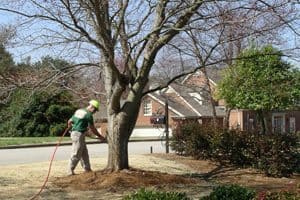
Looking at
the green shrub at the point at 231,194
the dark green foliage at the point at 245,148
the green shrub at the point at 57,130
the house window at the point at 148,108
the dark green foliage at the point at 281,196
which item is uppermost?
the house window at the point at 148,108

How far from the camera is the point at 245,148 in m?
16.3

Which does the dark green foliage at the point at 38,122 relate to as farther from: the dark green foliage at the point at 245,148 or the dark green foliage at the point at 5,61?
the dark green foliage at the point at 5,61

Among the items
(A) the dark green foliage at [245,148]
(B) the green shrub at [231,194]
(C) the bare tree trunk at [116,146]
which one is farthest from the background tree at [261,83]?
(B) the green shrub at [231,194]

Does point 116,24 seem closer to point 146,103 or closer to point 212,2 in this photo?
point 212,2

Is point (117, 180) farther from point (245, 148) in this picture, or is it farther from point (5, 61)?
point (245, 148)

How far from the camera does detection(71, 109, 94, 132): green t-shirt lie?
13.0 metres

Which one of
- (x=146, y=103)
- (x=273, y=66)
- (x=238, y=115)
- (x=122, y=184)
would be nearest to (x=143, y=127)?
(x=146, y=103)

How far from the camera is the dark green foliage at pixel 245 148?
1534 centimetres

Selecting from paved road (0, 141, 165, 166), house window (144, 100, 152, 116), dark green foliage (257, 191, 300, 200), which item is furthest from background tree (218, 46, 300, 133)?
house window (144, 100, 152, 116)

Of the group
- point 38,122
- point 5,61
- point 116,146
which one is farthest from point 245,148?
point 38,122

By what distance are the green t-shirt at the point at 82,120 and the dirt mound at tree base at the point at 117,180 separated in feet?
3.52

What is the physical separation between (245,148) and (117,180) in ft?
17.5

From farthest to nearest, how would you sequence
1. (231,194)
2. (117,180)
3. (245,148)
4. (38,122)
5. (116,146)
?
(38,122), (245,148), (116,146), (117,180), (231,194)

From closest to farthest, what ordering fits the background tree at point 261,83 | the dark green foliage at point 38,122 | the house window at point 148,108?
1. the background tree at point 261,83
2. the dark green foliage at point 38,122
3. the house window at point 148,108
